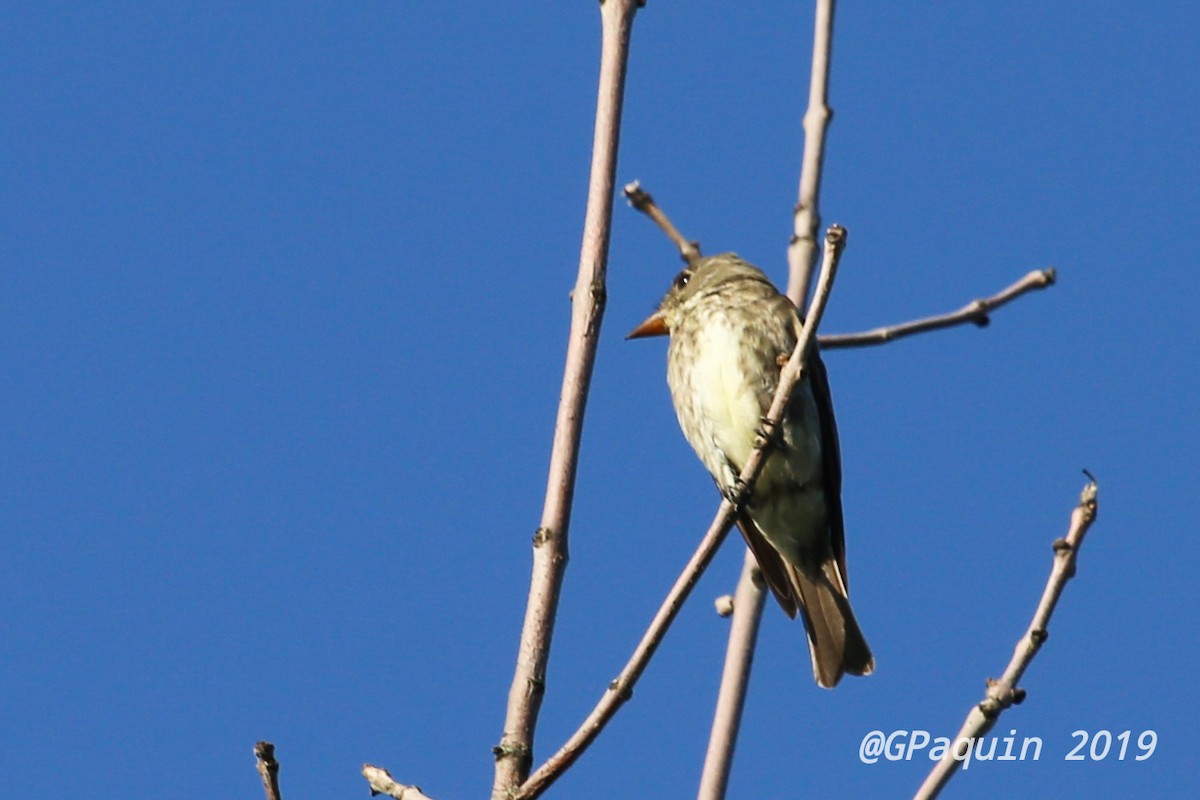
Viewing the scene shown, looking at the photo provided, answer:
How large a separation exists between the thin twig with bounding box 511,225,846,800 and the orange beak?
105 inches

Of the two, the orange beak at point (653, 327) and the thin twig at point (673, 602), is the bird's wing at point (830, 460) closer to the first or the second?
the orange beak at point (653, 327)

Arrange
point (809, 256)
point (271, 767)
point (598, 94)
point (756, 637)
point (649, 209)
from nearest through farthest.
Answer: point (271, 767) < point (598, 94) < point (756, 637) < point (809, 256) < point (649, 209)

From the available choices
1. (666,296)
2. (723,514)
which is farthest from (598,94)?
(666,296)

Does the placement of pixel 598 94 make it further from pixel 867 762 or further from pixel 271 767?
pixel 867 762

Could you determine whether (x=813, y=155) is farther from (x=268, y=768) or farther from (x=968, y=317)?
(x=268, y=768)

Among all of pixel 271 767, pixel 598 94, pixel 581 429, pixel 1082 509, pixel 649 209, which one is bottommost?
pixel 271 767

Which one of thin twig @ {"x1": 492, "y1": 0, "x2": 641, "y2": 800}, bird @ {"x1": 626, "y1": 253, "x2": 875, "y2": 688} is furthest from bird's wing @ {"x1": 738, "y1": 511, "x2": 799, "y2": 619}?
thin twig @ {"x1": 492, "y1": 0, "x2": 641, "y2": 800}

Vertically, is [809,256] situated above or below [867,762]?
above

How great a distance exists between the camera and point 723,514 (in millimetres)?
3027

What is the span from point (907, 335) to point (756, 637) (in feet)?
3.09

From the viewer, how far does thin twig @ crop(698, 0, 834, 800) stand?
10.3 ft

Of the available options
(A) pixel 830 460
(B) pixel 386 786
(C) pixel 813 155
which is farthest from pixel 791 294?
(B) pixel 386 786

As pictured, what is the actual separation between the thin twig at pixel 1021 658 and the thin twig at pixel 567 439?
27.4 inches

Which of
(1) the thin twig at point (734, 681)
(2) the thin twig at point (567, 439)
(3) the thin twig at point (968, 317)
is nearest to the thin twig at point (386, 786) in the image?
(2) the thin twig at point (567, 439)
